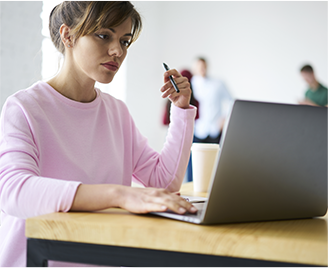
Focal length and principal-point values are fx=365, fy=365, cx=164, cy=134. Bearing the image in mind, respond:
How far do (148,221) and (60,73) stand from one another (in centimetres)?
64

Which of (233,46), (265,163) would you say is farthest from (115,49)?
(233,46)

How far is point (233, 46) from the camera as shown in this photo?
222 inches

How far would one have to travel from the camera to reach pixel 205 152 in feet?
3.82

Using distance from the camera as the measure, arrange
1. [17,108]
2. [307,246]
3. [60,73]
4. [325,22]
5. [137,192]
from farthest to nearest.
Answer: [325,22], [60,73], [17,108], [137,192], [307,246]

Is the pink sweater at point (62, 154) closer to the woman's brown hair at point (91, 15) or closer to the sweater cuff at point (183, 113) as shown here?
the sweater cuff at point (183, 113)

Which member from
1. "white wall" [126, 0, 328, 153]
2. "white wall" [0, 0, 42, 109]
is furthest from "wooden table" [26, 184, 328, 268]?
"white wall" [126, 0, 328, 153]

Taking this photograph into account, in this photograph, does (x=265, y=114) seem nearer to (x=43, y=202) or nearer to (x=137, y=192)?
(x=137, y=192)

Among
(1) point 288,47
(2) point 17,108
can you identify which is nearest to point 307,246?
(2) point 17,108

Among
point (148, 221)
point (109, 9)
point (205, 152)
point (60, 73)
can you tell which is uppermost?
point (109, 9)

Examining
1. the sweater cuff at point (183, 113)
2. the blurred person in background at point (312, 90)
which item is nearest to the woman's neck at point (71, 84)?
the sweater cuff at point (183, 113)

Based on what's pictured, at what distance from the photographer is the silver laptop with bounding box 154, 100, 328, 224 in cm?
46

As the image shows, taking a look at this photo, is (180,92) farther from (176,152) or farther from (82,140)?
(82,140)

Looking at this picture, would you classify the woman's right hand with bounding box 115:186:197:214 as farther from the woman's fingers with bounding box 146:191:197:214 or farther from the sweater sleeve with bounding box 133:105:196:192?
the sweater sleeve with bounding box 133:105:196:192

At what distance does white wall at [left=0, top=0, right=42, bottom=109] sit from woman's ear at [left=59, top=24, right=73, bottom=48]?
5.44ft
